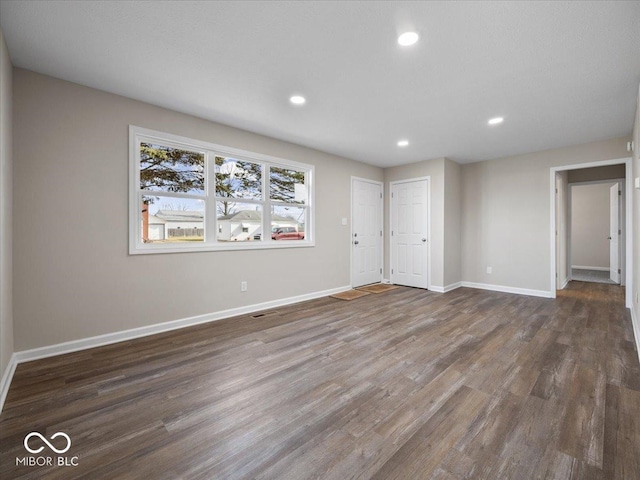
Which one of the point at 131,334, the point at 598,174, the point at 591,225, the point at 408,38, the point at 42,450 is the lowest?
the point at 42,450

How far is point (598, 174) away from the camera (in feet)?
18.5

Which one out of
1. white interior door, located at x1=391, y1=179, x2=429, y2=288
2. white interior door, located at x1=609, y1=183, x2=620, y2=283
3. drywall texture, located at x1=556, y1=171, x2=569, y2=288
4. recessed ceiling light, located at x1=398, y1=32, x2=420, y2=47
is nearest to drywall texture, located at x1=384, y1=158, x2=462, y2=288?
white interior door, located at x1=391, y1=179, x2=429, y2=288

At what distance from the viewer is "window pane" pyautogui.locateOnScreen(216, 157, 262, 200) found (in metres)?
3.82

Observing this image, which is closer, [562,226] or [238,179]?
[238,179]

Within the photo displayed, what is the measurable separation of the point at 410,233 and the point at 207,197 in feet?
13.1

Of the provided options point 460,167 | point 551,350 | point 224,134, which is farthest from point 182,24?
point 460,167

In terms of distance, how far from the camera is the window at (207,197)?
10.5 feet

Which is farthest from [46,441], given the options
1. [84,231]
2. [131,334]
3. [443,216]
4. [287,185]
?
[443,216]

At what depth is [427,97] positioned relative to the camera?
9.95ft

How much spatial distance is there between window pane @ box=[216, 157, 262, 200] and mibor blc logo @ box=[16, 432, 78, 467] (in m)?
2.74

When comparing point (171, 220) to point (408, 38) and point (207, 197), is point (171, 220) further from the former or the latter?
point (408, 38)

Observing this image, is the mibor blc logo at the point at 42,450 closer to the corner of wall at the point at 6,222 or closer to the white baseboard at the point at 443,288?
the corner of wall at the point at 6,222

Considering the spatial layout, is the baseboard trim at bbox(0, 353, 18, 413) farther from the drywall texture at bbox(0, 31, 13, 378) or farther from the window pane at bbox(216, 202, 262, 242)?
the window pane at bbox(216, 202, 262, 242)

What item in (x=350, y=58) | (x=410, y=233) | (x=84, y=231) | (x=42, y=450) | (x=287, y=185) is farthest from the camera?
(x=410, y=233)
